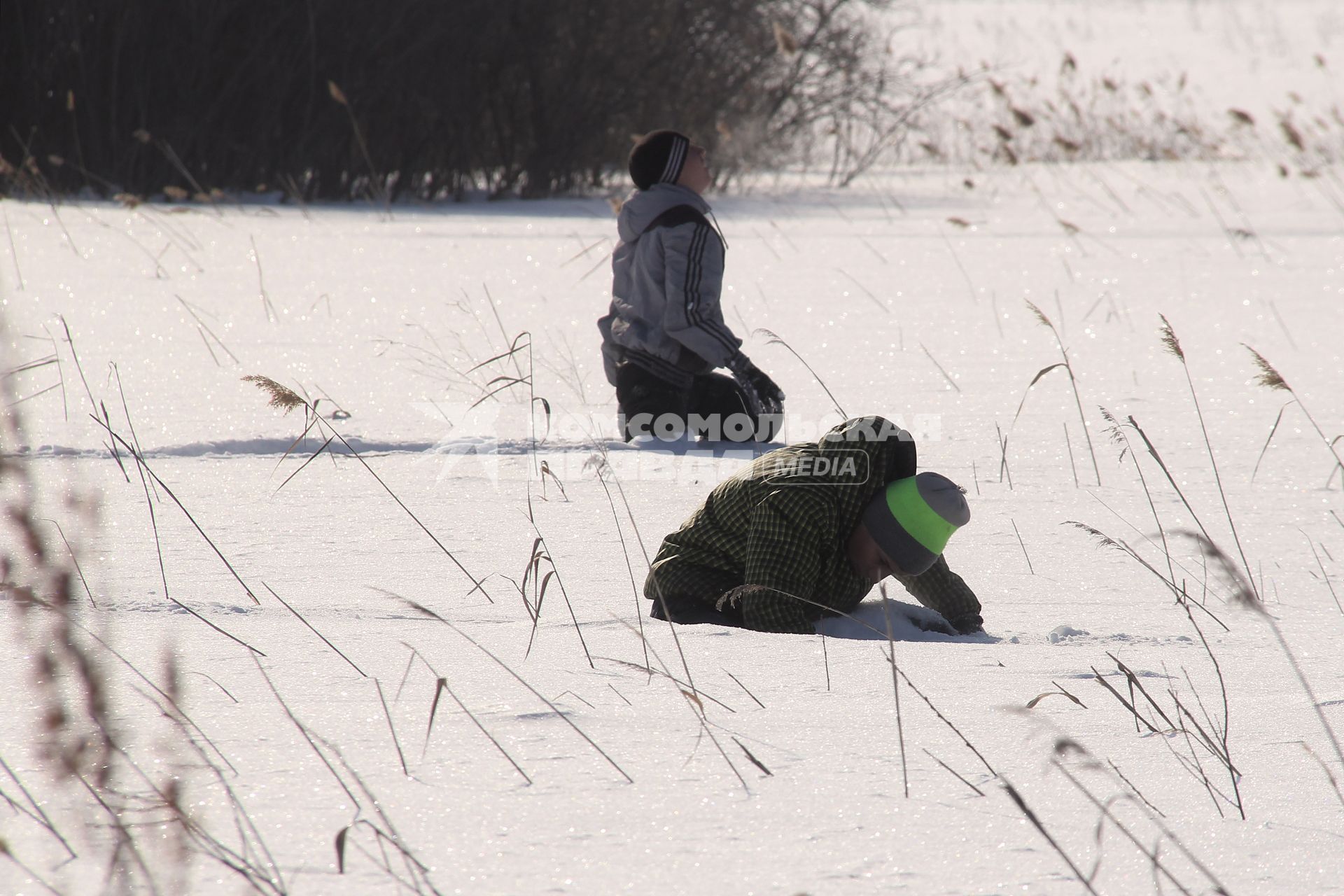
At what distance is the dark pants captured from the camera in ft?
13.8

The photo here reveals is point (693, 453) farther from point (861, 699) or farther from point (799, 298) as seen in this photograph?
point (799, 298)

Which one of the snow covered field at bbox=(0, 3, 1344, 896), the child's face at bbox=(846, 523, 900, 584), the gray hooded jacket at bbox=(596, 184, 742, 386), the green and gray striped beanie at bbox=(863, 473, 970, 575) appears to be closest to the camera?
the snow covered field at bbox=(0, 3, 1344, 896)

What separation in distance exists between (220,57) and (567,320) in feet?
18.0

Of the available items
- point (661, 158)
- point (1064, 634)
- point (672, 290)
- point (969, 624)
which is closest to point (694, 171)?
point (661, 158)

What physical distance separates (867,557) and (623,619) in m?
0.51

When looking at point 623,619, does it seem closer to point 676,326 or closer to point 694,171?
point 676,326

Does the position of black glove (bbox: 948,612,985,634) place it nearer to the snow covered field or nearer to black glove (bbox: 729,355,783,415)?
the snow covered field

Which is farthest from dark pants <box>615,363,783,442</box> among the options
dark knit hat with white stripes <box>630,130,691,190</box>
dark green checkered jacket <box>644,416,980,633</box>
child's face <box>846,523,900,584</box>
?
child's face <box>846,523,900,584</box>

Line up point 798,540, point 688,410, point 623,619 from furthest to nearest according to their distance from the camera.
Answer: point 688,410
point 798,540
point 623,619

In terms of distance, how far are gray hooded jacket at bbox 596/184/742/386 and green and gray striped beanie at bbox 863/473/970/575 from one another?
167cm

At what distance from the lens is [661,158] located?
415 cm

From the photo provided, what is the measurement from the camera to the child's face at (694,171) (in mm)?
4160

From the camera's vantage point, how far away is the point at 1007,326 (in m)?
6.05

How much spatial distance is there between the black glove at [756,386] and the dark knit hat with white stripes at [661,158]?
2.03 ft
